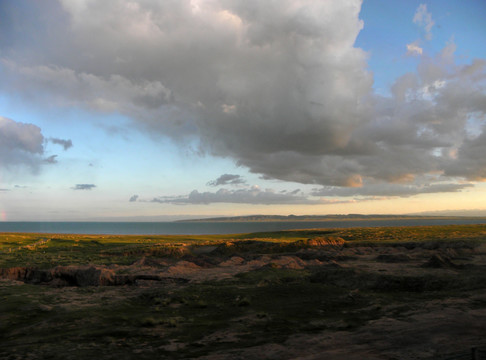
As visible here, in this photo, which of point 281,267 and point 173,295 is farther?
point 281,267

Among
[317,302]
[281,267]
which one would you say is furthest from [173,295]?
[281,267]

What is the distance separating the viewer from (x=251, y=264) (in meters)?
42.9

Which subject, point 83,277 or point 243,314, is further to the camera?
point 83,277

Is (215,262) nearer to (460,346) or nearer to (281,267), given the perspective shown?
(281,267)

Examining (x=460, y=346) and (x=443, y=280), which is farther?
(x=443, y=280)

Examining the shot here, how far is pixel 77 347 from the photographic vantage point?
14.8m

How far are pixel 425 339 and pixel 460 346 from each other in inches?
58.8

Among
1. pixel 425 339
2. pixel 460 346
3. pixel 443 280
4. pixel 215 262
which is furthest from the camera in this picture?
pixel 215 262

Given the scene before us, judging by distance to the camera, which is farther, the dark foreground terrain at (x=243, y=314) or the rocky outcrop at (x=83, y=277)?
the rocky outcrop at (x=83, y=277)

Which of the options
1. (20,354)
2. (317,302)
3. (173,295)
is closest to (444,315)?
(317,302)

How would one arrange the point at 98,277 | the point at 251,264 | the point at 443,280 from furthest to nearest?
1. the point at 251,264
2. the point at 98,277
3. the point at 443,280

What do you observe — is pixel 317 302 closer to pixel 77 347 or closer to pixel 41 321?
pixel 77 347

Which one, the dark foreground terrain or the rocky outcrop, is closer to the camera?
the dark foreground terrain

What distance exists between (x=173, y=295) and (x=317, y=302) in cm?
1111
